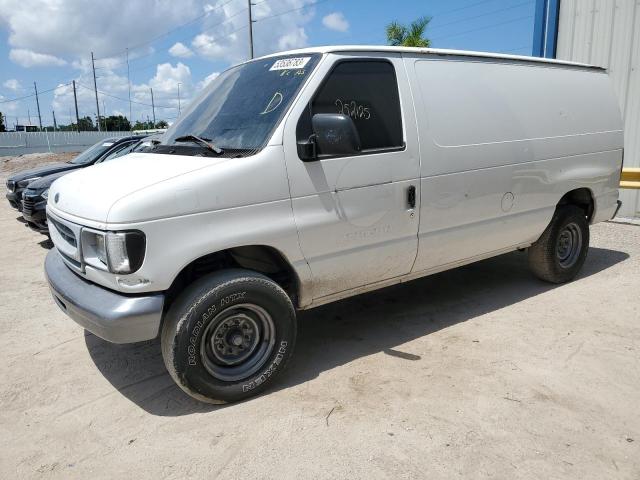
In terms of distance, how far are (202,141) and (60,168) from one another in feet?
24.4

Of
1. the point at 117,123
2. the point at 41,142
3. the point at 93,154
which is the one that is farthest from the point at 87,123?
the point at 93,154

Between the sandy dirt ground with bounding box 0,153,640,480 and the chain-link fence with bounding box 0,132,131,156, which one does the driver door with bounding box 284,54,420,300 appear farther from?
the chain-link fence with bounding box 0,132,131,156

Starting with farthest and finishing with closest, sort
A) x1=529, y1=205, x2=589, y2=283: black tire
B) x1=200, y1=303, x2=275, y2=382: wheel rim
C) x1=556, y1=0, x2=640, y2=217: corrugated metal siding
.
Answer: x1=556, y1=0, x2=640, y2=217: corrugated metal siding
x1=529, y1=205, x2=589, y2=283: black tire
x1=200, y1=303, x2=275, y2=382: wheel rim

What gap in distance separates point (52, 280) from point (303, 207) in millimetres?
1778

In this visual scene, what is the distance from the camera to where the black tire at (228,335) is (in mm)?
3100

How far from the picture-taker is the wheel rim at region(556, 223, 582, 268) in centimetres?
553

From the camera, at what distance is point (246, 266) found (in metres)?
3.59

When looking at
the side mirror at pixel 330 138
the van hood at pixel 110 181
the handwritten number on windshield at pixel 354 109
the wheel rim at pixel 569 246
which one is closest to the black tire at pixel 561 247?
the wheel rim at pixel 569 246

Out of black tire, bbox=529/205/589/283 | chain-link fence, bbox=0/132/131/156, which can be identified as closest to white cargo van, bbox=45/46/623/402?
black tire, bbox=529/205/589/283

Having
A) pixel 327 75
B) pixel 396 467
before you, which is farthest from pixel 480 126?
pixel 396 467

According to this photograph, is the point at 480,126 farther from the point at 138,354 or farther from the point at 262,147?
the point at 138,354

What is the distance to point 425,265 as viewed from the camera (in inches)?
168

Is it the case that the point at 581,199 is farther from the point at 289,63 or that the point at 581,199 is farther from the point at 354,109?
the point at 289,63

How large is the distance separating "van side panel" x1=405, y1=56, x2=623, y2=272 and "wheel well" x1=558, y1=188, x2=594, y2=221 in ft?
0.21
